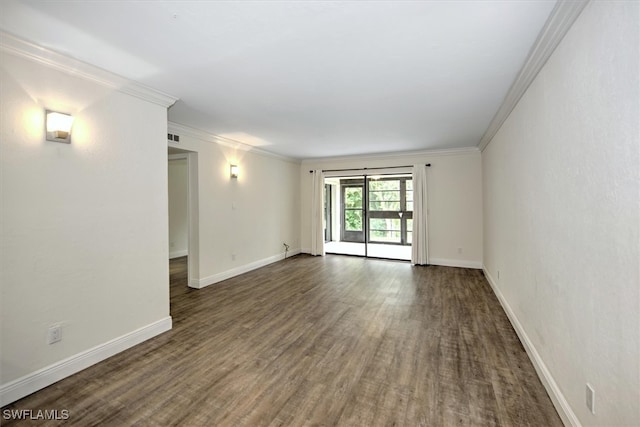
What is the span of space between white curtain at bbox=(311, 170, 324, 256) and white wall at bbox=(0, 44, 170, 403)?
4.42m

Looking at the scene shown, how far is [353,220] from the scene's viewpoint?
828 centimetres

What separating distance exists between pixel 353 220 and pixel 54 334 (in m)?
6.91

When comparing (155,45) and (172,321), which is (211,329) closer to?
(172,321)

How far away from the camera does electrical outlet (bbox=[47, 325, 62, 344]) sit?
2.11 metres

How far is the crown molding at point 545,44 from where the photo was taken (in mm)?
1522

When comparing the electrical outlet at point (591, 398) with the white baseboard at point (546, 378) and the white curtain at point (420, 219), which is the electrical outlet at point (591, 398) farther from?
the white curtain at point (420, 219)

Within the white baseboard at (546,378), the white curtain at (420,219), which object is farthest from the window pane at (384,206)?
the white baseboard at (546,378)

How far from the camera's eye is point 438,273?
17.5 feet

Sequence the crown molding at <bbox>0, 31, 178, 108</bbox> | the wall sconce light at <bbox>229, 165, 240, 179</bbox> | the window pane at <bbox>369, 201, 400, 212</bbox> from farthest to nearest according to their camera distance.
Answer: the window pane at <bbox>369, 201, 400, 212</bbox> → the wall sconce light at <bbox>229, 165, 240, 179</bbox> → the crown molding at <bbox>0, 31, 178, 108</bbox>

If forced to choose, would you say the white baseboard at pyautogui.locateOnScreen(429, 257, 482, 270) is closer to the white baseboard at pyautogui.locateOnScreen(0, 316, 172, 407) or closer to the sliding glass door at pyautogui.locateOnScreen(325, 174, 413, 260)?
the sliding glass door at pyautogui.locateOnScreen(325, 174, 413, 260)

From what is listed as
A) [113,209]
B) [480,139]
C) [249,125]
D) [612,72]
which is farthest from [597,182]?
[480,139]

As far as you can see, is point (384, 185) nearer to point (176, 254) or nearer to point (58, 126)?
point (176, 254)
